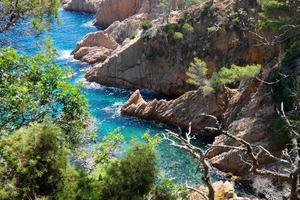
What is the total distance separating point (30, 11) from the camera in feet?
52.1

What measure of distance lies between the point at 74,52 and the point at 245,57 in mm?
29095

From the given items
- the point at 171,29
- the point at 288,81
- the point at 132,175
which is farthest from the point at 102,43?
the point at 132,175

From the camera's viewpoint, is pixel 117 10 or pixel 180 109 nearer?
pixel 180 109

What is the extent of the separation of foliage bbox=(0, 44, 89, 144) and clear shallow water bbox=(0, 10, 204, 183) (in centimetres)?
170

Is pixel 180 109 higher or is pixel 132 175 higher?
pixel 132 175

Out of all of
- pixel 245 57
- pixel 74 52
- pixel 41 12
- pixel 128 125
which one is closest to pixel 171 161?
pixel 128 125

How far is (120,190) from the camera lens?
14383 millimetres

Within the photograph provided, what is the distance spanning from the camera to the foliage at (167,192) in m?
15.1

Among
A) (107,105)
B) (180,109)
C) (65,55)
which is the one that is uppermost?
(180,109)

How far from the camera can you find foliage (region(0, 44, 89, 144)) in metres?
14.0

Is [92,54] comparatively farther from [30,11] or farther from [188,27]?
[30,11]

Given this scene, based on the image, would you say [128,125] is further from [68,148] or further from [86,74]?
[68,148]

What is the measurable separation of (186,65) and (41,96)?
122 ft

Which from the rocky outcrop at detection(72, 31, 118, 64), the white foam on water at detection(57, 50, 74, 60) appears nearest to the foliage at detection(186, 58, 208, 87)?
the rocky outcrop at detection(72, 31, 118, 64)
